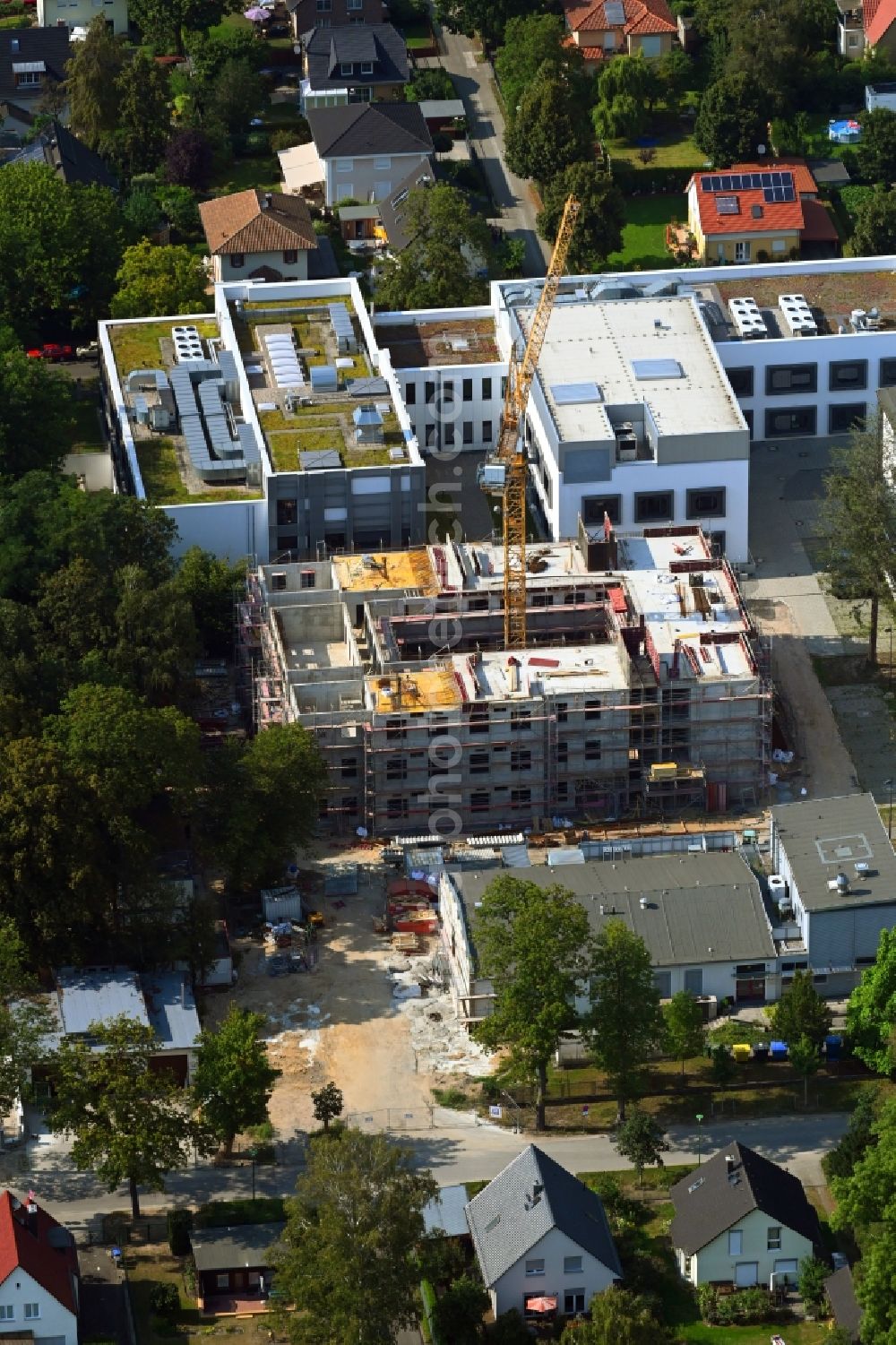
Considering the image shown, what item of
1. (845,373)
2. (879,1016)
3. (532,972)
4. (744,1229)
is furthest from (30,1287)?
(845,373)

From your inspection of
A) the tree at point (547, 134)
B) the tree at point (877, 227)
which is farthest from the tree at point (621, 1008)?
the tree at point (547, 134)

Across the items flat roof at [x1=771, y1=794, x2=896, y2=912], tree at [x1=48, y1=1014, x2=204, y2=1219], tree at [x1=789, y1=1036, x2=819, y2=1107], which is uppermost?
tree at [x1=48, y1=1014, x2=204, y2=1219]

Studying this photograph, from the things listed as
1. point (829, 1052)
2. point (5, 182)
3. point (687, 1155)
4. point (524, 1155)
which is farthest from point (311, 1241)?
point (5, 182)

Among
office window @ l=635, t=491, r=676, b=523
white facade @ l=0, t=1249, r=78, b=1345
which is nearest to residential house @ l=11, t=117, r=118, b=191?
office window @ l=635, t=491, r=676, b=523

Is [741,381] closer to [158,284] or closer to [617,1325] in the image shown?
[158,284]

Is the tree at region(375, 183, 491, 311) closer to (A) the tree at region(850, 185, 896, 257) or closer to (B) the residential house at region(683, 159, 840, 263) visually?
(B) the residential house at region(683, 159, 840, 263)
